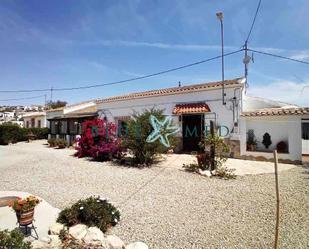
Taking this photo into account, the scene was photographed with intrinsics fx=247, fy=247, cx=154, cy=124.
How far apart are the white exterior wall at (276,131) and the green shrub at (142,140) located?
5.79 m

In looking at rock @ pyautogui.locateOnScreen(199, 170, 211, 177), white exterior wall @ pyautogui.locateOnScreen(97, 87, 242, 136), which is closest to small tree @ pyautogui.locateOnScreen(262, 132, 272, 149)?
white exterior wall @ pyautogui.locateOnScreen(97, 87, 242, 136)

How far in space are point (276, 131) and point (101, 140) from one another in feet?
38.1

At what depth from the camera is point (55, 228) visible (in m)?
5.75

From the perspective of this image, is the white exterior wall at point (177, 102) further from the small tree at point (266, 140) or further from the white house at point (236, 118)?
the small tree at point (266, 140)

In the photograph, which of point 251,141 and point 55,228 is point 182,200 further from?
point 251,141

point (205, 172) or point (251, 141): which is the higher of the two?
point (251, 141)

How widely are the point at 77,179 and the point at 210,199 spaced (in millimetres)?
6033

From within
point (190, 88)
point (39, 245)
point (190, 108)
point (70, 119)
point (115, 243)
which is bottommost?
point (115, 243)

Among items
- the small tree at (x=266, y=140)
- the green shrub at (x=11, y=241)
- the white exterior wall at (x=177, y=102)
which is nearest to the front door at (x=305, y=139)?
the small tree at (x=266, y=140)

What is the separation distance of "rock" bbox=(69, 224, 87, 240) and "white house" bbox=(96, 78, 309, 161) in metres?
12.7

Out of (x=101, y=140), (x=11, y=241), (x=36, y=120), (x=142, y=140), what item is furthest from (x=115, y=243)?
(x=36, y=120)

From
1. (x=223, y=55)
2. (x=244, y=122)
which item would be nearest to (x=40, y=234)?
(x=244, y=122)

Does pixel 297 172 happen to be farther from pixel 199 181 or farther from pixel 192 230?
pixel 192 230

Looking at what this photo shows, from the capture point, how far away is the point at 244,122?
1616cm
